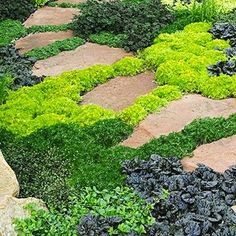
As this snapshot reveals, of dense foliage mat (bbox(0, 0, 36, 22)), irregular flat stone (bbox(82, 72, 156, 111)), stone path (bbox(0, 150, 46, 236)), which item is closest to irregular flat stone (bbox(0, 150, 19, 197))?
stone path (bbox(0, 150, 46, 236))

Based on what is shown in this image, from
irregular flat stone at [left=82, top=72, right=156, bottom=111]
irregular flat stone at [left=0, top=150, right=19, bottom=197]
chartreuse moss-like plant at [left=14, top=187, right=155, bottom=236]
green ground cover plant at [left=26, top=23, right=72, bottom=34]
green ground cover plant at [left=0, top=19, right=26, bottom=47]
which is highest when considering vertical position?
irregular flat stone at [left=0, top=150, right=19, bottom=197]

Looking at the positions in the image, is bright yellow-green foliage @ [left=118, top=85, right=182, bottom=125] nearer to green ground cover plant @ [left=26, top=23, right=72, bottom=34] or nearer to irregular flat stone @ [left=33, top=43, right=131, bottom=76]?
irregular flat stone @ [left=33, top=43, right=131, bottom=76]

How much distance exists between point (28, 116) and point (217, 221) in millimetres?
3248

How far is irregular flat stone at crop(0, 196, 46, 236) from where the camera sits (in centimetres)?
560

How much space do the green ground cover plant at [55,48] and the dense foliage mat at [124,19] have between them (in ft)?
1.17

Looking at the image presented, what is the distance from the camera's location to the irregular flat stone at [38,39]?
1094cm

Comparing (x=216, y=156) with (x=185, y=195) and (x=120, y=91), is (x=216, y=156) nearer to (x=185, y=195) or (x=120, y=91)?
(x=185, y=195)

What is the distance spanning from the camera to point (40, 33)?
1162 centimetres

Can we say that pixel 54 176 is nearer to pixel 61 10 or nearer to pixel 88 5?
pixel 88 5

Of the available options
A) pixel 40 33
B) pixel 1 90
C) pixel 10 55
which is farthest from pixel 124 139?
pixel 40 33

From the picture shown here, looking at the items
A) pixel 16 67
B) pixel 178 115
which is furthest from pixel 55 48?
pixel 178 115

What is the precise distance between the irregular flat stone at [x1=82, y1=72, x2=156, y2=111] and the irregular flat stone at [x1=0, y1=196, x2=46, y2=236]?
2921 millimetres

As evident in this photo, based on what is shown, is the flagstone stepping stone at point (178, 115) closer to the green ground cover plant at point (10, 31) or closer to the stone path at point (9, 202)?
the stone path at point (9, 202)

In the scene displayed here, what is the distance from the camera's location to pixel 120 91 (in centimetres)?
905
